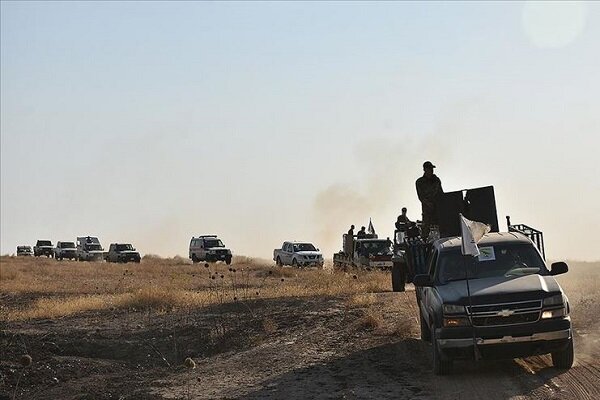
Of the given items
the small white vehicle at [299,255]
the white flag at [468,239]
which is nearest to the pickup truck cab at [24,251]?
the small white vehicle at [299,255]

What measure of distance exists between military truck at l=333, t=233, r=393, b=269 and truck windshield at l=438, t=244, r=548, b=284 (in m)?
23.0

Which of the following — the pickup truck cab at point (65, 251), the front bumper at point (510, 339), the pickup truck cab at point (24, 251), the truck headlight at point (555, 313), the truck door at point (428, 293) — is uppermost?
the pickup truck cab at point (24, 251)

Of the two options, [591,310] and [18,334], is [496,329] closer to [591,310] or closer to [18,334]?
[591,310]

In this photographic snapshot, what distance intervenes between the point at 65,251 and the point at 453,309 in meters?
69.4

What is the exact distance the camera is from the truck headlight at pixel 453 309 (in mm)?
12227

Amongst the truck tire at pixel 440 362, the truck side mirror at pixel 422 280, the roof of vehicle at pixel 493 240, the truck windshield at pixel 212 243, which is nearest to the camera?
the truck tire at pixel 440 362

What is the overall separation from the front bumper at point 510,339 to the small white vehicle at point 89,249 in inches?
2455

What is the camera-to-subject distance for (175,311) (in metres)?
23.7

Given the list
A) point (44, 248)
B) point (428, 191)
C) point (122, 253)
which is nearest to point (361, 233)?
point (428, 191)

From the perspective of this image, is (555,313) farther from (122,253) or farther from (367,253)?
(122,253)

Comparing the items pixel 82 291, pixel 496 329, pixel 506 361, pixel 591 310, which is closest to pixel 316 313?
pixel 591 310

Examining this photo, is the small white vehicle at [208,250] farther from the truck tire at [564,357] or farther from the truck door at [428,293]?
the truck tire at [564,357]

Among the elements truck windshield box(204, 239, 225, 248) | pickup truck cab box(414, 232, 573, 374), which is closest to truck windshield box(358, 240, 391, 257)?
pickup truck cab box(414, 232, 573, 374)

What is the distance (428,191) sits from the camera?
57.8 feet
